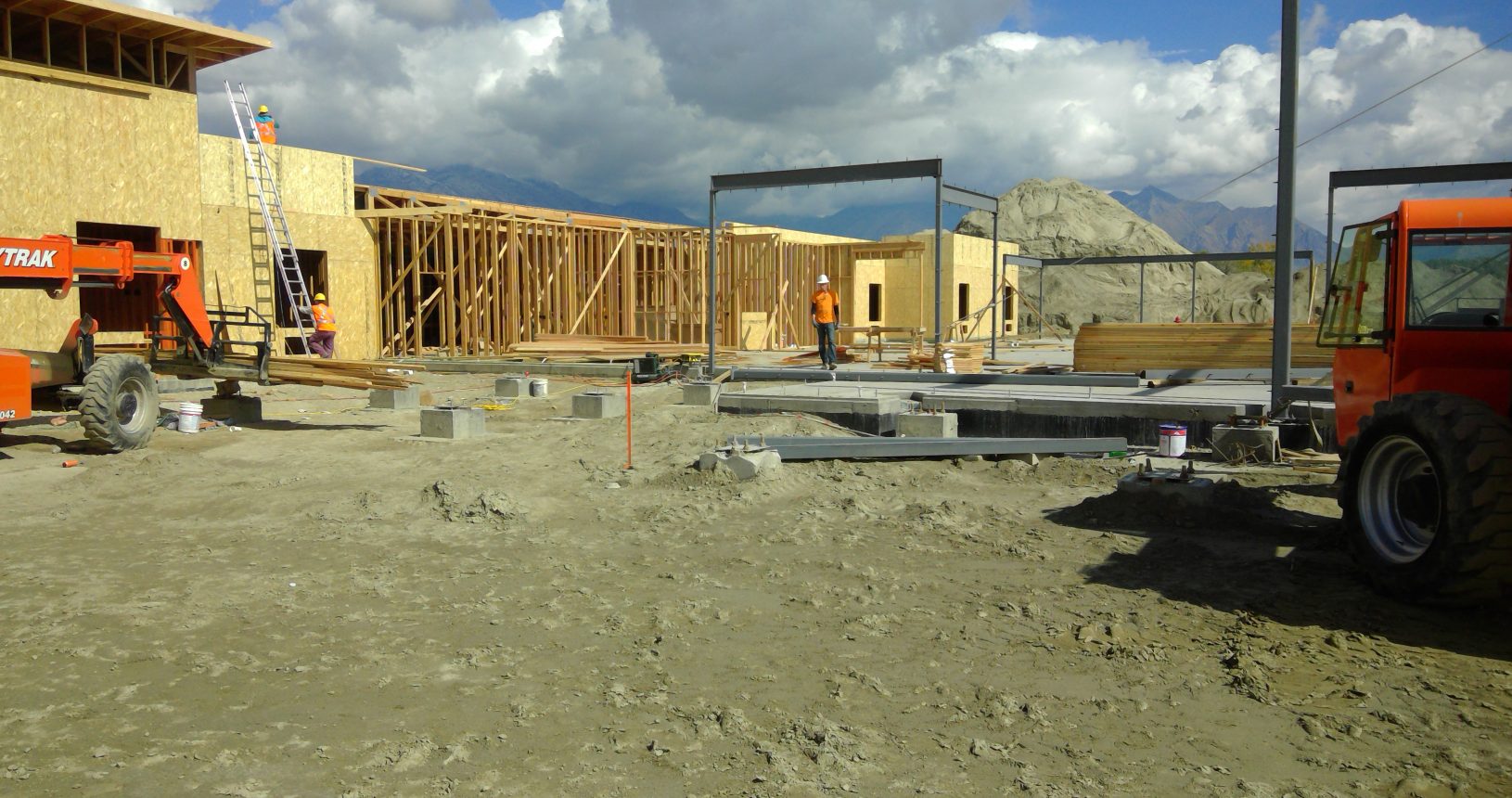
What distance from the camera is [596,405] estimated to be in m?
15.0

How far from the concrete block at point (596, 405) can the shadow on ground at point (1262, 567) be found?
7.58m

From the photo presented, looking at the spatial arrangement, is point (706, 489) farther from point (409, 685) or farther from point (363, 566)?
point (409, 685)

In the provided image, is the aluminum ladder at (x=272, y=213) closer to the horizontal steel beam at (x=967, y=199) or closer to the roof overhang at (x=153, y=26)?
the roof overhang at (x=153, y=26)

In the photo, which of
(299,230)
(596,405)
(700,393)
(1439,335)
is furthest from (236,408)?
(1439,335)

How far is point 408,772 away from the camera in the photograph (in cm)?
416

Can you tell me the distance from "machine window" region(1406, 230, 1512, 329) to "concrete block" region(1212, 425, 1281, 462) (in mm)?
4396

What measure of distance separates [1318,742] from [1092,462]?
270 inches

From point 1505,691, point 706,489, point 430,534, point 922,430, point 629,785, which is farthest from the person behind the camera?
point 922,430

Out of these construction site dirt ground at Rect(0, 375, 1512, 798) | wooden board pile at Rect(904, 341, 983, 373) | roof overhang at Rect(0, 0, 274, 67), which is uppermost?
roof overhang at Rect(0, 0, 274, 67)

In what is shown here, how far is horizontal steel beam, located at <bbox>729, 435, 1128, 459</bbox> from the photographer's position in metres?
11.1

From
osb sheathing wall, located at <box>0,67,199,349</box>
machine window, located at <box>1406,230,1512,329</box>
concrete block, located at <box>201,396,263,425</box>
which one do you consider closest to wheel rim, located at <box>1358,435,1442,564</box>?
machine window, located at <box>1406,230,1512,329</box>

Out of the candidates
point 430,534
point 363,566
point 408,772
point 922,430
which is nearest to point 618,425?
point 922,430

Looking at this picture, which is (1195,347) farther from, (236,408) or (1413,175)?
(236,408)

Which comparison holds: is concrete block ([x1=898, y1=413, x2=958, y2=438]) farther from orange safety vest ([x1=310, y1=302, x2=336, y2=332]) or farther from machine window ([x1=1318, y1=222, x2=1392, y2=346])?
orange safety vest ([x1=310, y1=302, x2=336, y2=332])
